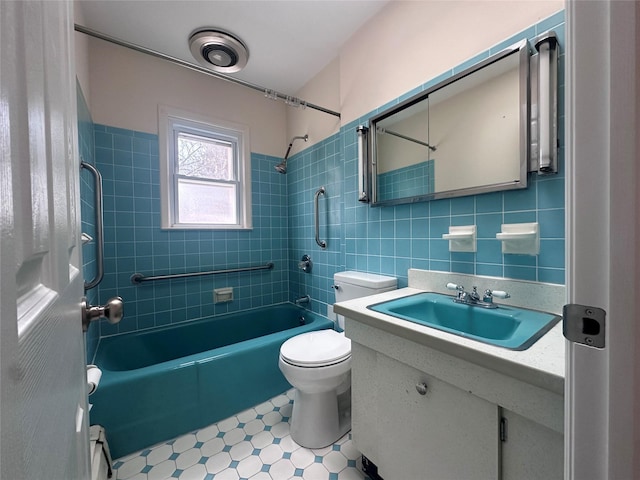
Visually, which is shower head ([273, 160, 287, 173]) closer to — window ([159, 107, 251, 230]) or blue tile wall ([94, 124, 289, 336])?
blue tile wall ([94, 124, 289, 336])

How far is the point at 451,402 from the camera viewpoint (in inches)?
31.9

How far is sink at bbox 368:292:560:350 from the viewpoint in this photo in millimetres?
819

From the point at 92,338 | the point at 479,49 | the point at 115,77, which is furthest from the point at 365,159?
the point at 92,338

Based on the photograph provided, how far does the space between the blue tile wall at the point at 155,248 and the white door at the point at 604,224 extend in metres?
2.39

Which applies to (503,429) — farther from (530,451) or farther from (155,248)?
(155,248)

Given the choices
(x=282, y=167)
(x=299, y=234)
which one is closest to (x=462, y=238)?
(x=299, y=234)

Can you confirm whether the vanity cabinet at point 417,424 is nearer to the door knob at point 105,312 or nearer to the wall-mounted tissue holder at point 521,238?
the wall-mounted tissue holder at point 521,238

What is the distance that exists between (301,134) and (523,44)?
1807 millimetres

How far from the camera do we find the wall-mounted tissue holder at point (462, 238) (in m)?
1.22

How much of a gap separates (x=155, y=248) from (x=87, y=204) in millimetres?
647

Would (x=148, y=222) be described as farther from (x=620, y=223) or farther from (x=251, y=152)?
(x=620, y=223)

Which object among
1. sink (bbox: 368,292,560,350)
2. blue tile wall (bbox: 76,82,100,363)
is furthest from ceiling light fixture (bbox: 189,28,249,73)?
sink (bbox: 368,292,560,350)

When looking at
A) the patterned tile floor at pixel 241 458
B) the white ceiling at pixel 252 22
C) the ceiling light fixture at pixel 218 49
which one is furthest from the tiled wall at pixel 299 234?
the patterned tile floor at pixel 241 458

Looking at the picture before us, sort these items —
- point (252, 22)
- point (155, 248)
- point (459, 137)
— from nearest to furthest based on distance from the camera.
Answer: point (459, 137) < point (252, 22) < point (155, 248)
